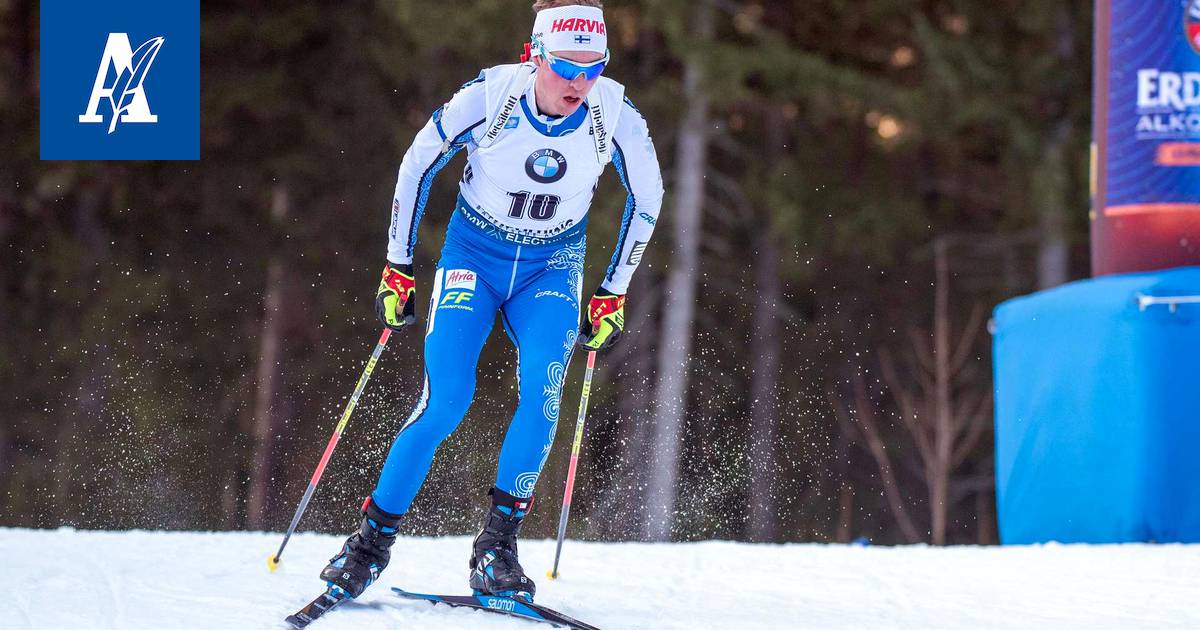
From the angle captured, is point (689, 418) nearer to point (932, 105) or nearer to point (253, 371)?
point (932, 105)

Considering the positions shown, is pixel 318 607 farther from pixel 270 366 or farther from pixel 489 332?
pixel 270 366

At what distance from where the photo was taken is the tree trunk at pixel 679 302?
1452 centimetres

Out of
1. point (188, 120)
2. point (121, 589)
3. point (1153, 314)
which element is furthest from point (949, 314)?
point (121, 589)

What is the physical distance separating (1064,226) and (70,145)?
1040cm

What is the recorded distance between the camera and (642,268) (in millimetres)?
15508

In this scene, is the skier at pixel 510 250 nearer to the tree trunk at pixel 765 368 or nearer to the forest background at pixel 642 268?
the forest background at pixel 642 268

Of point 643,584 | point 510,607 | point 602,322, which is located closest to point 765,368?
point 643,584

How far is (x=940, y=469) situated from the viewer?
12.3 metres

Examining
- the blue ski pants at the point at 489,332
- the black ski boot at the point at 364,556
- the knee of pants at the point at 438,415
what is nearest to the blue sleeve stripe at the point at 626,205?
the blue ski pants at the point at 489,332

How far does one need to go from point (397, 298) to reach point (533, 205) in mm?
534

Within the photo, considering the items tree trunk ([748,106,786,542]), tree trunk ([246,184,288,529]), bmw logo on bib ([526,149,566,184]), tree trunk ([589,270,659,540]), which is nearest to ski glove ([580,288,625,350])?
bmw logo on bib ([526,149,566,184])

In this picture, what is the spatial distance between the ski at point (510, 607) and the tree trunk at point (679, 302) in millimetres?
10088

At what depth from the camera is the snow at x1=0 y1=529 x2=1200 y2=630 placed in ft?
14.2

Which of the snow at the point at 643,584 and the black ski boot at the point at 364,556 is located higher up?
the black ski boot at the point at 364,556
